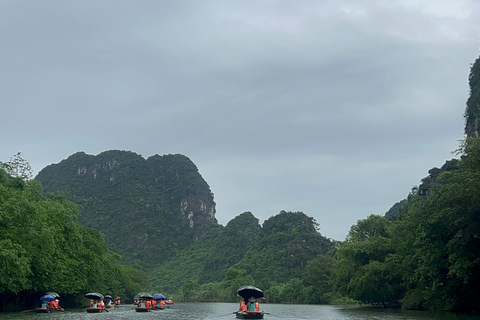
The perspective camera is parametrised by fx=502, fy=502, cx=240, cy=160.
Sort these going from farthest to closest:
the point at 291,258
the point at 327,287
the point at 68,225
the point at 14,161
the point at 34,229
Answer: the point at 291,258 < the point at 327,287 < the point at 14,161 < the point at 68,225 < the point at 34,229

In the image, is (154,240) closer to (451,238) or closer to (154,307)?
(154,307)

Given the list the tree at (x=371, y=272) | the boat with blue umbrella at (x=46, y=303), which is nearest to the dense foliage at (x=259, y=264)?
the tree at (x=371, y=272)

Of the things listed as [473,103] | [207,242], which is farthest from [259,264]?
[473,103]

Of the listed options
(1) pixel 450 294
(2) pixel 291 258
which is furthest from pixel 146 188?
(1) pixel 450 294

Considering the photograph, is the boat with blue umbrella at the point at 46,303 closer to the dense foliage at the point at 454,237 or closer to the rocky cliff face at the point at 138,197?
the dense foliage at the point at 454,237

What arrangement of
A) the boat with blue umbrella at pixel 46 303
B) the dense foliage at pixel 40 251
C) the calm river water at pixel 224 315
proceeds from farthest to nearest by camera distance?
1. the boat with blue umbrella at pixel 46 303
2. the calm river water at pixel 224 315
3. the dense foliage at pixel 40 251

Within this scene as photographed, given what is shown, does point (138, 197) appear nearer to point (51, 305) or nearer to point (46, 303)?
point (51, 305)

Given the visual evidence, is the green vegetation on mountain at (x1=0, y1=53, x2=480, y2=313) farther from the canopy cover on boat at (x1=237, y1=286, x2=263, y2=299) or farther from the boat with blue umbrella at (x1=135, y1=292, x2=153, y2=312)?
the canopy cover on boat at (x1=237, y1=286, x2=263, y2=299)

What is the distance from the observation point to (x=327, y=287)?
69188mm

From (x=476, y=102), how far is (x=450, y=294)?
35546 millimetres

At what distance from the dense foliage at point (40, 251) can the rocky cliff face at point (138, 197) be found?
79142 mm

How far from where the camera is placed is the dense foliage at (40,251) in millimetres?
25219

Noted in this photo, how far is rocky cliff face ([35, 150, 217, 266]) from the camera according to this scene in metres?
127

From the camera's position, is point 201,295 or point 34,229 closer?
point 34,229
